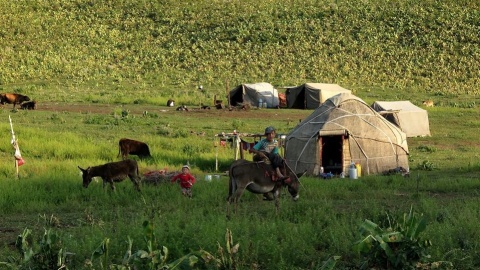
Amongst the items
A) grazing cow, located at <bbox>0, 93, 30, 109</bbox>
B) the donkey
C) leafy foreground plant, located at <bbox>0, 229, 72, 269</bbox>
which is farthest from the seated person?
grazing cow, located at <bbox>0, 93, 30, 109</bbox>

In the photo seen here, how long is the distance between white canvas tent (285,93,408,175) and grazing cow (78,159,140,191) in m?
6.43

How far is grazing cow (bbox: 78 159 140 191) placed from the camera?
16.4m

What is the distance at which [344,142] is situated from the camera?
2211 centimetres

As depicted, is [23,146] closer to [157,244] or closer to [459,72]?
[157,244]

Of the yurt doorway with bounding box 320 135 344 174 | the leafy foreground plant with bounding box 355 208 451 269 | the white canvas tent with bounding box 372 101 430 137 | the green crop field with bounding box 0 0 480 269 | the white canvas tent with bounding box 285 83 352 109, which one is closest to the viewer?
the leafy foreground plant with bounding box 355 208 451 269

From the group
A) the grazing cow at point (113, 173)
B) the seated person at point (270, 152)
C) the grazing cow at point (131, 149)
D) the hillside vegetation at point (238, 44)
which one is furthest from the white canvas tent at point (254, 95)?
the seated person at point (270, 152)

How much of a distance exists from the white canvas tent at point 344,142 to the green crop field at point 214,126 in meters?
1.08

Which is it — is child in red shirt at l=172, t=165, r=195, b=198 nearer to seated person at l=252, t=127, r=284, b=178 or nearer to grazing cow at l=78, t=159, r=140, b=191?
grazing cow at l=78, t=159, r=140, b=191

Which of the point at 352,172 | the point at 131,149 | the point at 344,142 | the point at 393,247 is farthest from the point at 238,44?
the point at 393,247

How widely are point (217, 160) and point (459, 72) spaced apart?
37356 millimetres

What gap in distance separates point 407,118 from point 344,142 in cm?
963

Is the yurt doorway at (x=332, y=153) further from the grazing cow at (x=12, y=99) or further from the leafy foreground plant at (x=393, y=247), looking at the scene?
the grazing cow at (x=12, y=99)

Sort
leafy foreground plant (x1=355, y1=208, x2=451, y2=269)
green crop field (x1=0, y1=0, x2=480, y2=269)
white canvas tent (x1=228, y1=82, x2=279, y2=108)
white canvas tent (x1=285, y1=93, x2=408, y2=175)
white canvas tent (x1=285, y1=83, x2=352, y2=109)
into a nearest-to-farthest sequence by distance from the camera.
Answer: leafy foreground plant (x1=355, y1=208, x2=451, y2=269)
green crop field (x1=0, y1=0, x2=480, y2=269)
white canvas tent (x1=285, y1=93, x2=408, y2=175)
white canvas tent (x1=285, y1=83, x2=352, y2=109)
white canvas tent (x1=228, y1=82, x2=279, y2=108)

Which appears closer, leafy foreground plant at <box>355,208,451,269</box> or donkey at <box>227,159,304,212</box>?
leafy foreground plant at <box>355,208,451,269</box>
